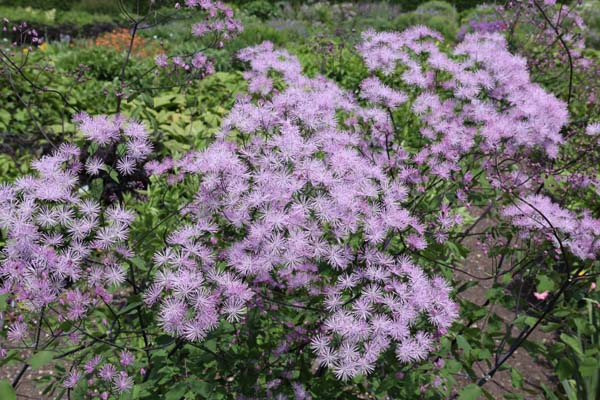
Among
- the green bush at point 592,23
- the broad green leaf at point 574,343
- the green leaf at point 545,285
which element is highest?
the green leaf at point 545,285

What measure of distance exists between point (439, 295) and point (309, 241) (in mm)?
453

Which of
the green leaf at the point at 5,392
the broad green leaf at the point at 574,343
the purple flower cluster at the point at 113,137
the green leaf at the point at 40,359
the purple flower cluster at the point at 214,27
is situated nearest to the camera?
the green leaf at the point at 5,392

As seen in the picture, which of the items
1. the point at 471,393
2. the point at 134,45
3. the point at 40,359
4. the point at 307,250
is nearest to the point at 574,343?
the point at 471,393

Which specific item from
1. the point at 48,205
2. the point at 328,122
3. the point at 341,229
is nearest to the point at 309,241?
the point at 341,229

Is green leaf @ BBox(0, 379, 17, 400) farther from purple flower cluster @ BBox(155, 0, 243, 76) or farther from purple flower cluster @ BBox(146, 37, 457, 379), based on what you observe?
purple flower cluster @ BBox(155, 0, 243, 76)

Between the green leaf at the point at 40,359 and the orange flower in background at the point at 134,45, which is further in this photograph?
the orange flower in background at the point at 134,45

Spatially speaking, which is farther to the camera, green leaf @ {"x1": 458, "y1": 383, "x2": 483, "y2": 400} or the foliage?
green leaf @ {"x1": 458, "y1": 383, "x2": 483, "y2": 400}

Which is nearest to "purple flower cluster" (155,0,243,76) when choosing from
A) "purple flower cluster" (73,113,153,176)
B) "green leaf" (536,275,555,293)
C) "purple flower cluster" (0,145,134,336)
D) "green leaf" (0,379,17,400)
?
"purple flower cluster" (73,113,153,176)

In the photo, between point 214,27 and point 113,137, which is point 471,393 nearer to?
point 113,137

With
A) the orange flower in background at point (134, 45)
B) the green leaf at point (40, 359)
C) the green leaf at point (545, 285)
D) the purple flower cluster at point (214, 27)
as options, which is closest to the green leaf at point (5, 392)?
the green leaf at point (40, 359)

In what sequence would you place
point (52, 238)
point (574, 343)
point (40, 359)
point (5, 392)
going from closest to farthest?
point (5, 392), point (40, 359), point (52, 238), point (574, 343)

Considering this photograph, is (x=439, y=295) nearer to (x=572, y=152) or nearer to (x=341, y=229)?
(x=341, y=229)

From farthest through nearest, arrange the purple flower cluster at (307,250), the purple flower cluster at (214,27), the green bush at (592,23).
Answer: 1. the green bush at (592,23)
2. the purple flower cluster at (214,27)
3. the purple flower cluster at (307,250)

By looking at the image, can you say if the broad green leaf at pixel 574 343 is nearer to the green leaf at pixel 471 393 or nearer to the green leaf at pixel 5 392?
the green leaf at pixel 471 393
